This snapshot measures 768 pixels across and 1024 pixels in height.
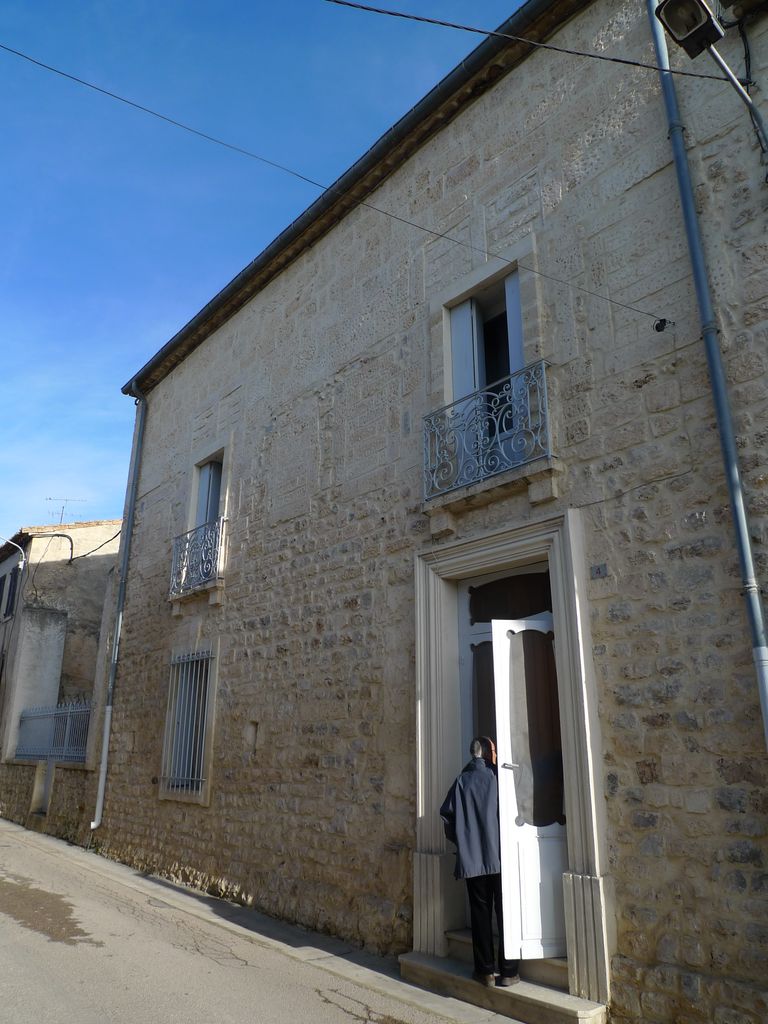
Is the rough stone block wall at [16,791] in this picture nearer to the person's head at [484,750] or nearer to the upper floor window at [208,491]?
the upper floor window at [208,491]

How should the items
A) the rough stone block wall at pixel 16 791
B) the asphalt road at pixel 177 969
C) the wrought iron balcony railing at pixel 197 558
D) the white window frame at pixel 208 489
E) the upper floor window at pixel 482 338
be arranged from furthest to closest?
the rough stone block wall at pixel 16 791 → the white window frame at pixel 208 489 → the wrought iron balcony railing at pixel 197 558 → the upper floor window at pixel 482 338 → the asphalt road at pixel 177 969

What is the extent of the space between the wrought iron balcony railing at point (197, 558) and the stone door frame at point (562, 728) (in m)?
3.54

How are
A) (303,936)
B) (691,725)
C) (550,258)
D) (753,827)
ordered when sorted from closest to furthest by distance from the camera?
(753,827), (691,725), (550,258), (303,936)

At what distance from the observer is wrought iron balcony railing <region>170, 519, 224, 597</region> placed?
8.78 metres

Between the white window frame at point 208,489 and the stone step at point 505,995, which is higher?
the white window frame at point 208,489

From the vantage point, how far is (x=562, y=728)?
15.2ft

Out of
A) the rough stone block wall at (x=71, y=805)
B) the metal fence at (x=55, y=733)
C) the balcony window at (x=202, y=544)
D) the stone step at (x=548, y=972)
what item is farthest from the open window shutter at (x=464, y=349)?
the metal fence at (x=55, y=733)

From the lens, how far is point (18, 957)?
514 centimetres

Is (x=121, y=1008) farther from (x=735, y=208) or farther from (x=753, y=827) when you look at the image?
(x=735, y=208)

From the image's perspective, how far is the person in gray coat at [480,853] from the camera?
447 cm

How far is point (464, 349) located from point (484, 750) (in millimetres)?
3213

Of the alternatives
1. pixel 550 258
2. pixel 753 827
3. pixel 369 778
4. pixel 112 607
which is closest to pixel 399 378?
pixel 550 258

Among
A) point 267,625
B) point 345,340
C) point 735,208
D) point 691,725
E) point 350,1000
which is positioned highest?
point 345,340

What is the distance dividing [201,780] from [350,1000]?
154 inches
